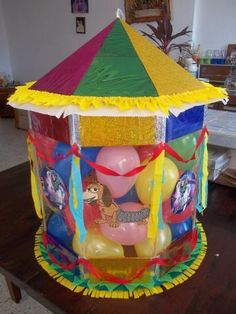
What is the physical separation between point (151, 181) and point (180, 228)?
0.23m

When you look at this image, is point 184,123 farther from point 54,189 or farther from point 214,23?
point 214,23

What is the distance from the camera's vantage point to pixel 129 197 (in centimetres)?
63

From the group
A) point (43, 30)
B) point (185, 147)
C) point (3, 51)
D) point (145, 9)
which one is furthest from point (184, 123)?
point (3, 51)

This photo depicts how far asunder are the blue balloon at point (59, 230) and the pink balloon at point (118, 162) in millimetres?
196

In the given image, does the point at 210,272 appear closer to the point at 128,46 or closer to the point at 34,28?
the point at 128,46

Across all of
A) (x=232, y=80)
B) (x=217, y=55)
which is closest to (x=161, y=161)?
(x=232, y=80)

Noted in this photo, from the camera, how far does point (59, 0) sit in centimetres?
359

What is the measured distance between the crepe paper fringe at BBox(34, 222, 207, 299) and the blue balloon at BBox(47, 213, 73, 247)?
0.06m

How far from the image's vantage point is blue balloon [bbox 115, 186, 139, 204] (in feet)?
2.04

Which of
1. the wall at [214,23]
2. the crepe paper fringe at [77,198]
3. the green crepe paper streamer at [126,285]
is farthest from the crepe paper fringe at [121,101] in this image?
the wall at [214,23]

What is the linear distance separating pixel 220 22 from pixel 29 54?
9.00ft

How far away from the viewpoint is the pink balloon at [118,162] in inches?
22.7

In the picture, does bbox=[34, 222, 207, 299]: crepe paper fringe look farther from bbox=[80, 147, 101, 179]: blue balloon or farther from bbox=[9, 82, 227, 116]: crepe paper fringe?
bbox=[9, 82, 227, 116]: crepe paper fringe

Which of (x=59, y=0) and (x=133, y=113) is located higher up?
(x=59, y=0)
